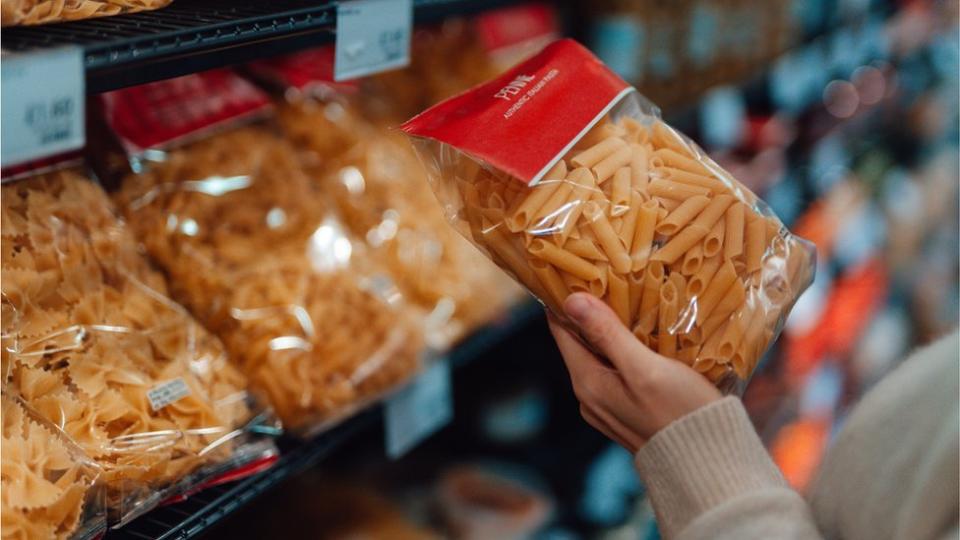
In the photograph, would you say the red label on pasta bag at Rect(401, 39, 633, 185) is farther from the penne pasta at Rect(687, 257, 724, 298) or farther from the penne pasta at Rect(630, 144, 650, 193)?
the penne pasta at Rect(687, 257, 724, 298)

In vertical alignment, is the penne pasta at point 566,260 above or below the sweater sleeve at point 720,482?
above

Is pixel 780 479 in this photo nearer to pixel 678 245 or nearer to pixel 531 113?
pixel 678 245

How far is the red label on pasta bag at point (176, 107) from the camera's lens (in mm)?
1235

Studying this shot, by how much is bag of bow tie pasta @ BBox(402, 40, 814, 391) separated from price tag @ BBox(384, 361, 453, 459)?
40 centimetres

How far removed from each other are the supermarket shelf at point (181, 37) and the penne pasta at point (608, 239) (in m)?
0.38

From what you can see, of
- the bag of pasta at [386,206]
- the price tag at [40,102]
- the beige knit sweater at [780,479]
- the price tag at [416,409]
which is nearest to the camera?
the price tag at [40,102]

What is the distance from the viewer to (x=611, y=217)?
94 centimetres

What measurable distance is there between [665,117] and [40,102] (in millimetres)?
1544

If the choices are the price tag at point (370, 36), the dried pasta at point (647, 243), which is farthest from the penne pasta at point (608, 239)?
the price tag at point (370, 36)

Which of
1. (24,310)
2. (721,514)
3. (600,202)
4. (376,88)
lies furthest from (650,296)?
(376,88)

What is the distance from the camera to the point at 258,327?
118 centimetres

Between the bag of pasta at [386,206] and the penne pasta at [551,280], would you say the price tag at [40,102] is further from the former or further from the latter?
the bag of pasta at [386,206]

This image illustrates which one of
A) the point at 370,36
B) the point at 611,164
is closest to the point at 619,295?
the point at 611,164

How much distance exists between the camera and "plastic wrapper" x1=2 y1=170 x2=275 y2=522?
950 millimetres
